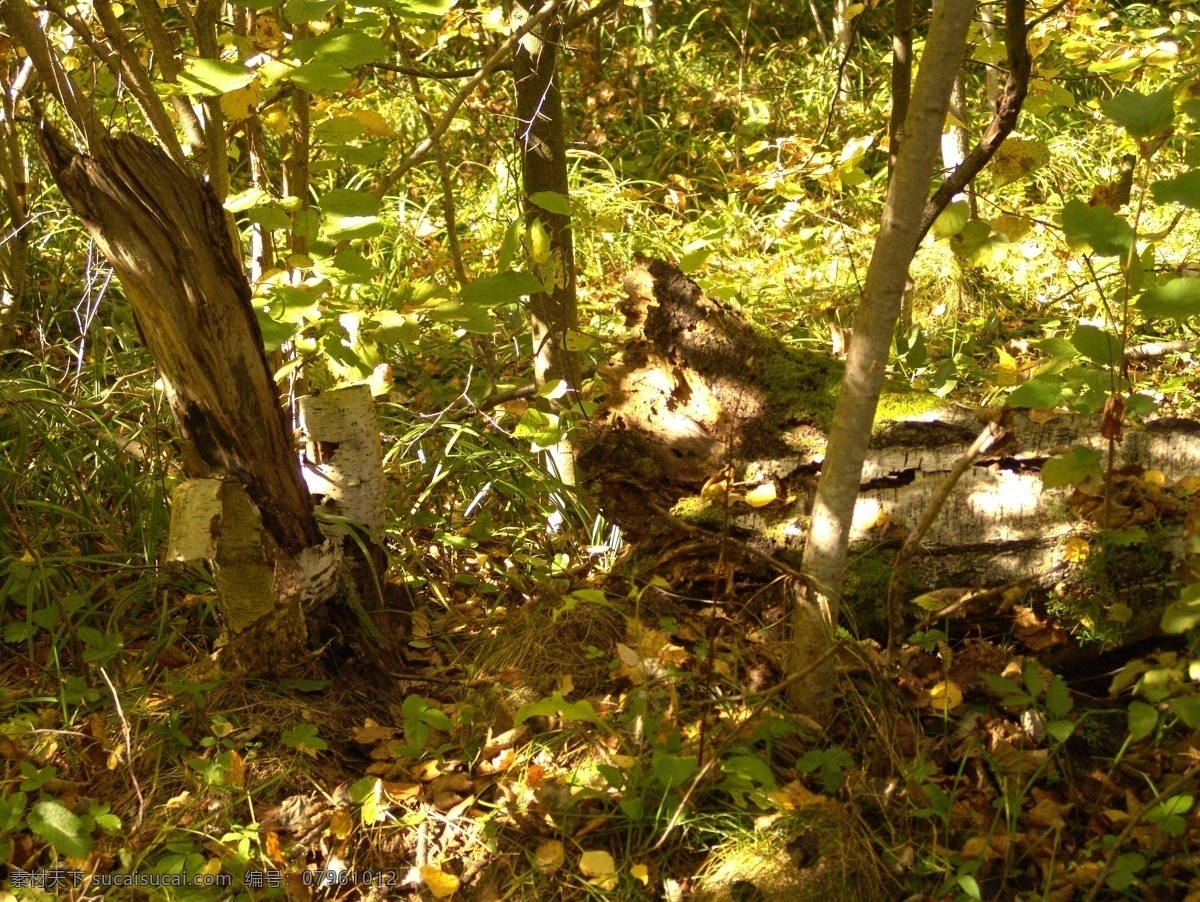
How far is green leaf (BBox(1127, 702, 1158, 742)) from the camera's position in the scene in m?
1.81

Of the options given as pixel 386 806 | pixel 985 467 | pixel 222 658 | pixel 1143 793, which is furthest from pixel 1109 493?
pixel 222 658

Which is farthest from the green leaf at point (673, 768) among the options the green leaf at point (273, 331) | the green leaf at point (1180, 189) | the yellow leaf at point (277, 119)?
the yellow leaf at point (277, 119)

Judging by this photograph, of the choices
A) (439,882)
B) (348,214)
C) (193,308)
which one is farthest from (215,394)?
(439,882)

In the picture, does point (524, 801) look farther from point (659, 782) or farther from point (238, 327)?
point (238, 327)

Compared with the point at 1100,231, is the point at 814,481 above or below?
below

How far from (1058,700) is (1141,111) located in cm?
121

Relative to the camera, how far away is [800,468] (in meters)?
2.54

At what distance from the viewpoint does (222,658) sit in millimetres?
2443

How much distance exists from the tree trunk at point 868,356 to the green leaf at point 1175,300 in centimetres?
41

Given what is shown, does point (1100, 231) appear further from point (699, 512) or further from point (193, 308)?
point (193, 308)

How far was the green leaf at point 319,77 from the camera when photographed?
6.23 ft

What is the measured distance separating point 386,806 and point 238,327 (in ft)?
3.83

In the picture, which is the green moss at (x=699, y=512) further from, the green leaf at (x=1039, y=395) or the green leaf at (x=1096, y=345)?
the green leaf at (x=1096, y=345)

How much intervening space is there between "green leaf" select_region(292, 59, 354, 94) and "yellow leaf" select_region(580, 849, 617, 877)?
1.65 meters
